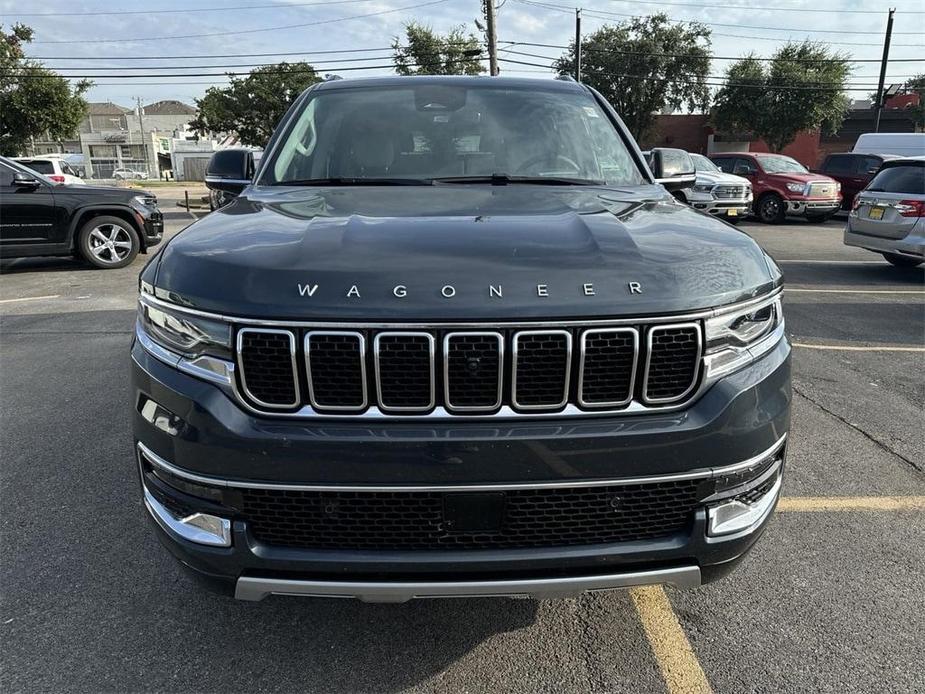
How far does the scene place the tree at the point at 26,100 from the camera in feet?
103

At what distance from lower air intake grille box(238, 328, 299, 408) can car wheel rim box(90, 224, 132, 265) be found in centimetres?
968

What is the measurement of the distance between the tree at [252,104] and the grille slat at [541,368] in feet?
133

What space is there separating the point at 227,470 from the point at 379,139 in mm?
1940

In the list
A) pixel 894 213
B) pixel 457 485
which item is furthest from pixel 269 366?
pixel 894 213

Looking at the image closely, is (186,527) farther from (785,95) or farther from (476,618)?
(785,95)

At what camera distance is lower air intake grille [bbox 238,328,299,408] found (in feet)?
6.02

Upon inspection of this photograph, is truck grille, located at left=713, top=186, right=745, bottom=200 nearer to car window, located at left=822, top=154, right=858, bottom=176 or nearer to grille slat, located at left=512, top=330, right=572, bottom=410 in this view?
car window, located at left=822, top=154, right=858, bottom=176

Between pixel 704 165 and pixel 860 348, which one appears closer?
pixel 860 348

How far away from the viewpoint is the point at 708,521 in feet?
6.44

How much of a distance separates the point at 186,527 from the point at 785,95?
146 feet

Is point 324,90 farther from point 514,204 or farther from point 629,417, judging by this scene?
point 629,417

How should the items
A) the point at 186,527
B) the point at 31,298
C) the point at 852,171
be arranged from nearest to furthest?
the point at 186,527 → the point at 31,298 → the point at 852,171

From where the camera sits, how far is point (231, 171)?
11.6 feet

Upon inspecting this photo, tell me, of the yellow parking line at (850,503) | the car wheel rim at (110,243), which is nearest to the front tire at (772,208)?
the car wheel rim at (110,243)
